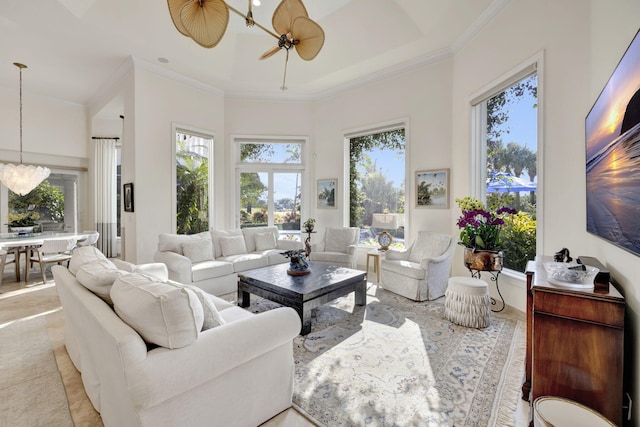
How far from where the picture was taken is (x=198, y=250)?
4332mm

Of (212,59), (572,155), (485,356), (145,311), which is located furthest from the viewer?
(212,59)

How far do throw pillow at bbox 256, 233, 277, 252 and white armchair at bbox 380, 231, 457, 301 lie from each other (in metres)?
2.10

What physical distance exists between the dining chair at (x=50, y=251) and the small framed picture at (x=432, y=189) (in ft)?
19.8

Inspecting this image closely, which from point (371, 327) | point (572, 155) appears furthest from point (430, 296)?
point (572, 155)

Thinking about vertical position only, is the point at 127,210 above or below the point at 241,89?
below

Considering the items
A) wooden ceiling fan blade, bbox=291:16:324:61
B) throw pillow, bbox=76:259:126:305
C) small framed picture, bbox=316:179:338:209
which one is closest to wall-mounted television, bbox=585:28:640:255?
wooden ceiling fan blade, bbox=291:16:324:61

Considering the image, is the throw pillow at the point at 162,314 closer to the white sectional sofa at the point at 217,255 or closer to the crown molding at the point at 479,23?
the white sectional sofa at the point at 217,255

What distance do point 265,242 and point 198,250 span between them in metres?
1.28

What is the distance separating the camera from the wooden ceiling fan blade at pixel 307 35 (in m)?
2.60

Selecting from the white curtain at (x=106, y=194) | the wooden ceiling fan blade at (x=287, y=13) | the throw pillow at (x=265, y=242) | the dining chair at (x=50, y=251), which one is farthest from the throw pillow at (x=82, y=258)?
the white curtain at (x=106, y=194)

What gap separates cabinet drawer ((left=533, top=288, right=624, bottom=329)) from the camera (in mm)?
1352

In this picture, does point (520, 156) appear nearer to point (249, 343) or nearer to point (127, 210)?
point (249, 343)

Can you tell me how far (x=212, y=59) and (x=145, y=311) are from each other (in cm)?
490

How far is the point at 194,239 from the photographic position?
4469 millimetres
